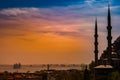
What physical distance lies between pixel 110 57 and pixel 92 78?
750cm

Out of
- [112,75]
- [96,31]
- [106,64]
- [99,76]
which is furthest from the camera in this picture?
[96,31]

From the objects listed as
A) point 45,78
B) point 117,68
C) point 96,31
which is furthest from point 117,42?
point 45,78

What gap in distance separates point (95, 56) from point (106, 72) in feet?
29.6

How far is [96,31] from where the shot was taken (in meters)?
91.7

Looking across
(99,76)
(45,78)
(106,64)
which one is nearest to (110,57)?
(106,64)

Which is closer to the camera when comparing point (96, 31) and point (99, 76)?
point (99, 76)

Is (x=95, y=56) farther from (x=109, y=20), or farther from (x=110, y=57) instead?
(x=109, y=20)

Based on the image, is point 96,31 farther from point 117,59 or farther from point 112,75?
point 112,75

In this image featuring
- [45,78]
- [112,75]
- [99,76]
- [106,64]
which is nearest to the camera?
[112,75]

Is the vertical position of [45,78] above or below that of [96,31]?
below

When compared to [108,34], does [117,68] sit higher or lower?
lower

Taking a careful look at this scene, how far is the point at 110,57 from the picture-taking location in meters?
83.4

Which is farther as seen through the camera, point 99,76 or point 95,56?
point 95,56

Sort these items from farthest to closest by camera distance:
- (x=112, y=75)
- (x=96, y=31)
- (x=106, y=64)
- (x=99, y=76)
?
(x=96, y=31) → (x=106, y=64) → (x=99, y=76) → (x=112, y=75)
